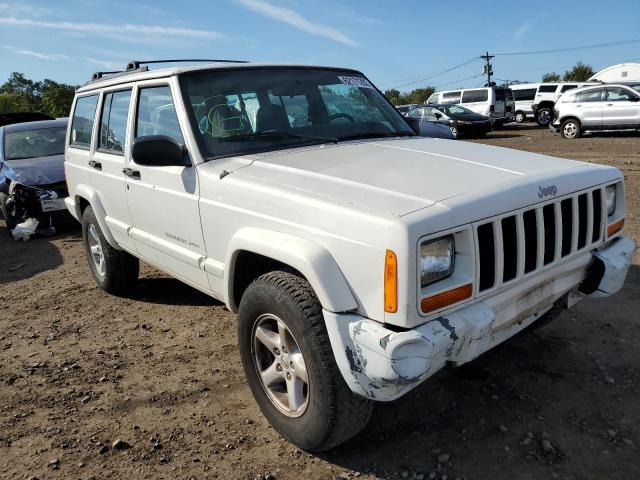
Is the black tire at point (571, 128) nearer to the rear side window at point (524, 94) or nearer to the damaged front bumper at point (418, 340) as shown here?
the rear side window at point (524, 94)

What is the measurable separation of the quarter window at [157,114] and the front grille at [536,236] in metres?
1.89

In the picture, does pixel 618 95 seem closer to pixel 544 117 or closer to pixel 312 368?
pixel 544 117

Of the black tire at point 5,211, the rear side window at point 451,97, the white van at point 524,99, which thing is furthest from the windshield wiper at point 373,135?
the white van at point 524,99

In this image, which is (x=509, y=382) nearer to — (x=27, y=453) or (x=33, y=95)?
(x=27, y=453)

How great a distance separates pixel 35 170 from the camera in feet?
26.4

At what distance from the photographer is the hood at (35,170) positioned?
786cm

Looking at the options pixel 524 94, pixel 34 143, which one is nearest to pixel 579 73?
pixel 524 94

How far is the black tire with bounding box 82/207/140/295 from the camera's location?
479cm

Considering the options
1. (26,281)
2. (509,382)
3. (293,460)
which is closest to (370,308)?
(293,460)

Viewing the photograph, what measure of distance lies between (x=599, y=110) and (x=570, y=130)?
110cm

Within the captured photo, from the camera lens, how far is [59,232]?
325 inches

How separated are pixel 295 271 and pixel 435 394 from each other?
3.92 ft

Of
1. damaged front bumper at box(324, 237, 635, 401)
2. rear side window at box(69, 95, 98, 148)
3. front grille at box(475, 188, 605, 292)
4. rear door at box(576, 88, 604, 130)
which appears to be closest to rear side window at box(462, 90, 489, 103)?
rear door at box(576, 88, 604, 130)

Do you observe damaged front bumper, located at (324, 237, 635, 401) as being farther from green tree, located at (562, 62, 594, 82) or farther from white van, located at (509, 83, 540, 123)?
green tree, located at (562, 62, 594, 82)
